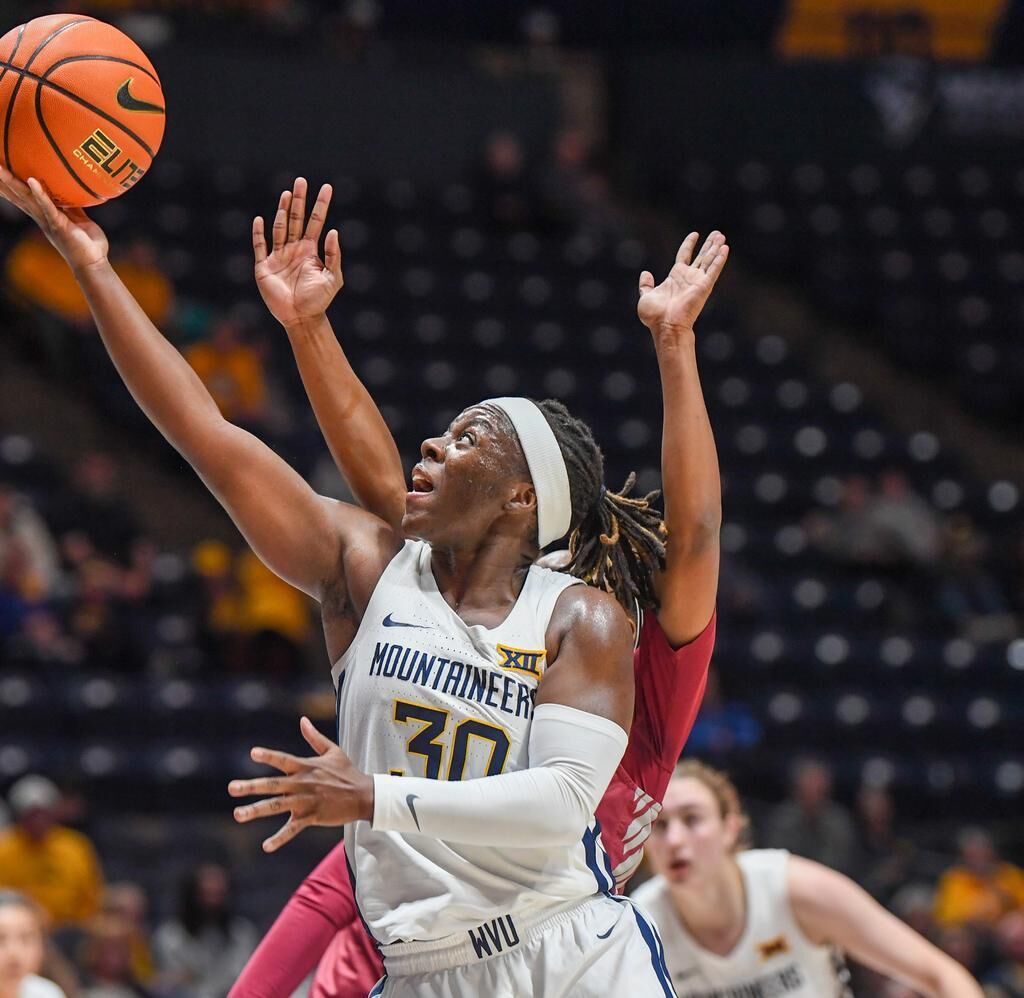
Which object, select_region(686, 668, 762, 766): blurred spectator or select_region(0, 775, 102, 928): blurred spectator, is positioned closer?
select_region(0, 775, 102, 928): blurred spectator

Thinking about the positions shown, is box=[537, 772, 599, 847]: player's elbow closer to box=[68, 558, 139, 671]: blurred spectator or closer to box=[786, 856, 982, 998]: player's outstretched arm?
box=[786, 856, 982, 998]: player's outstretched arm

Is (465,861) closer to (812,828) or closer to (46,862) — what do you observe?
(46,862)

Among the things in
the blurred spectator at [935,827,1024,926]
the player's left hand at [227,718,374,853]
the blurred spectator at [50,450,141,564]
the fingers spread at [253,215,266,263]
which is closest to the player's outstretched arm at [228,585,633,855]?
the player's left hand at [227,718,374,853]

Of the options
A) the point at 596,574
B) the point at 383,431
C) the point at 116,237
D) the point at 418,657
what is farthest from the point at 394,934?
the point at 116,237

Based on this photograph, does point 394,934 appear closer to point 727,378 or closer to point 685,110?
point 727,378

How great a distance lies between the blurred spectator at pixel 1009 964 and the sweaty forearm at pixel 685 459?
4.45 m

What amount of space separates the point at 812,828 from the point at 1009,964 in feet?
5.59

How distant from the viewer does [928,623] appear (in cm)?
1176

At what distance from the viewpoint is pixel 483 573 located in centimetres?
336

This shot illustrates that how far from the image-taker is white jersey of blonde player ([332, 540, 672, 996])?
314 cm

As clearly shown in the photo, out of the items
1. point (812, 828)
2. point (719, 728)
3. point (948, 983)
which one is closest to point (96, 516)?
point (719, 728)

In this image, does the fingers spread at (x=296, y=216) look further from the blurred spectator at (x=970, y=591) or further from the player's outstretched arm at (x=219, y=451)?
the blurred spectator at (x=970, y=591)

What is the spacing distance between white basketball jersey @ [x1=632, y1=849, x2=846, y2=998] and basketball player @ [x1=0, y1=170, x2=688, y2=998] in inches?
68.3

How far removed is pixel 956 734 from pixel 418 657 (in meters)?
8.10
